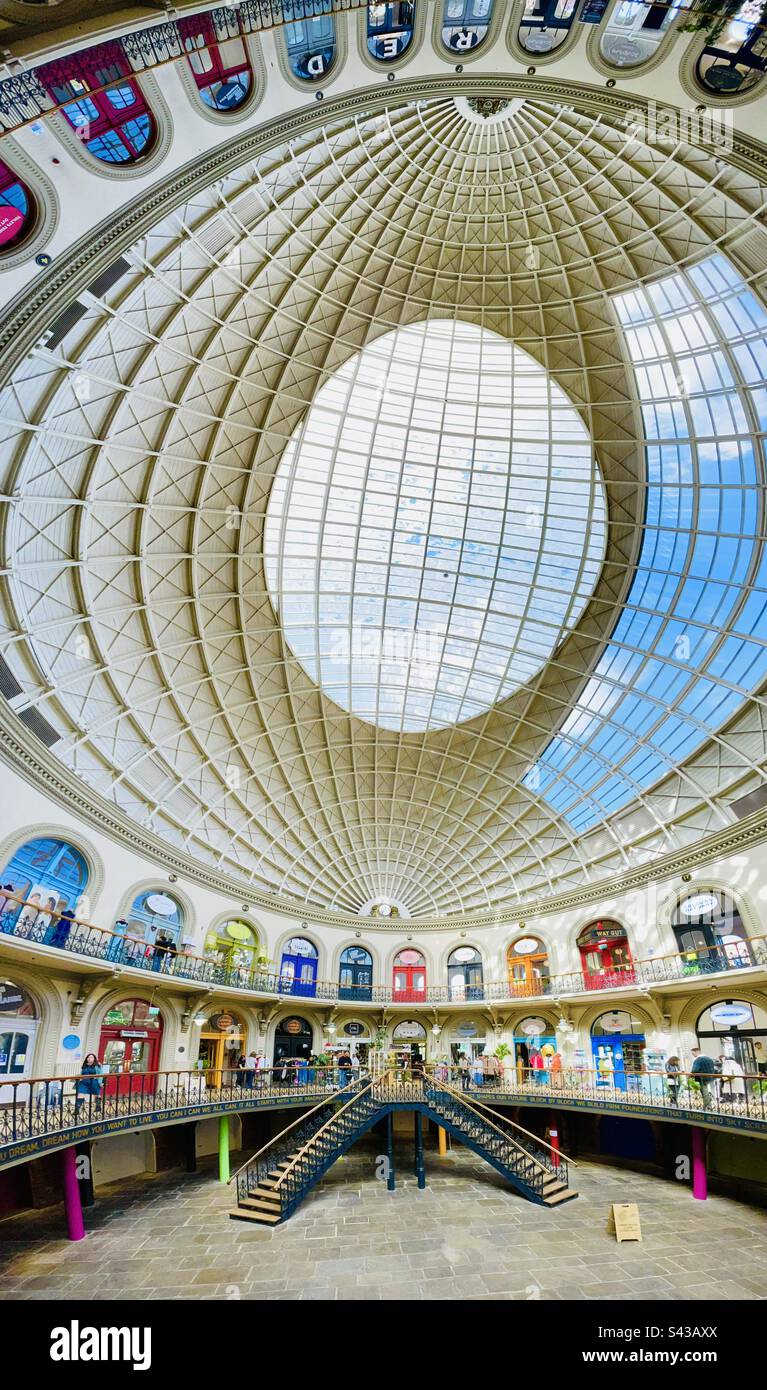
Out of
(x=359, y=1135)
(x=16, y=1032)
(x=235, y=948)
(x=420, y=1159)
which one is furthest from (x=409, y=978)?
(x=16, y=1032)

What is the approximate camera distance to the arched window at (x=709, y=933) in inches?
1027

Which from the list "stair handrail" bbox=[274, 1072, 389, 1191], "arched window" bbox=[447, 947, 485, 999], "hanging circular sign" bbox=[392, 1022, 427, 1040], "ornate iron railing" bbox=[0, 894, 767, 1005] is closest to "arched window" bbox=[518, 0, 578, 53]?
"ornate iron railing" bbox=[0, 894, 767, 1005]

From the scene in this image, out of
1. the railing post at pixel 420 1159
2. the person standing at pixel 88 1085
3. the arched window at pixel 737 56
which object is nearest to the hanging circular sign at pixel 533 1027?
the railing post at pixel 420 1159

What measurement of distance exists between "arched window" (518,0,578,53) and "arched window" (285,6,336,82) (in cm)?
328

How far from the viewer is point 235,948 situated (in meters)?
36.1

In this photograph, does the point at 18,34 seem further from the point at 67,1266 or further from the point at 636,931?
the point at 636,931

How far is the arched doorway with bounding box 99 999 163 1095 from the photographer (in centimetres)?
2675

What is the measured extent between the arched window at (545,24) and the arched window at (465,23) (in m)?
0.64

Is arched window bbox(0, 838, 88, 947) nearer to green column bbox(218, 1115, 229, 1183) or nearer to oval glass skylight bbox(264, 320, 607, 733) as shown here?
green column bbox(218, 1115, 229, 1183)

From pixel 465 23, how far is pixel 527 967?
4164 centimetres

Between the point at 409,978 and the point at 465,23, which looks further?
the point at 409,978

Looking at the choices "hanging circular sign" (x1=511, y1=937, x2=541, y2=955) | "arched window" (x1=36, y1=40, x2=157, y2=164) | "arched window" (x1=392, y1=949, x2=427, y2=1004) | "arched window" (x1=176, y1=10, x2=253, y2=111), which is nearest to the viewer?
"arched window" (x1=176, y1=10, x2=253, y2=111)

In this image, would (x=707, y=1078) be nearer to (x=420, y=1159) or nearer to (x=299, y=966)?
(x=420, y=1159)

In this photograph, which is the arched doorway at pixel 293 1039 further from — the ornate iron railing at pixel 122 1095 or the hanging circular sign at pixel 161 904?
the hanging circular sign at pixel 161 904
